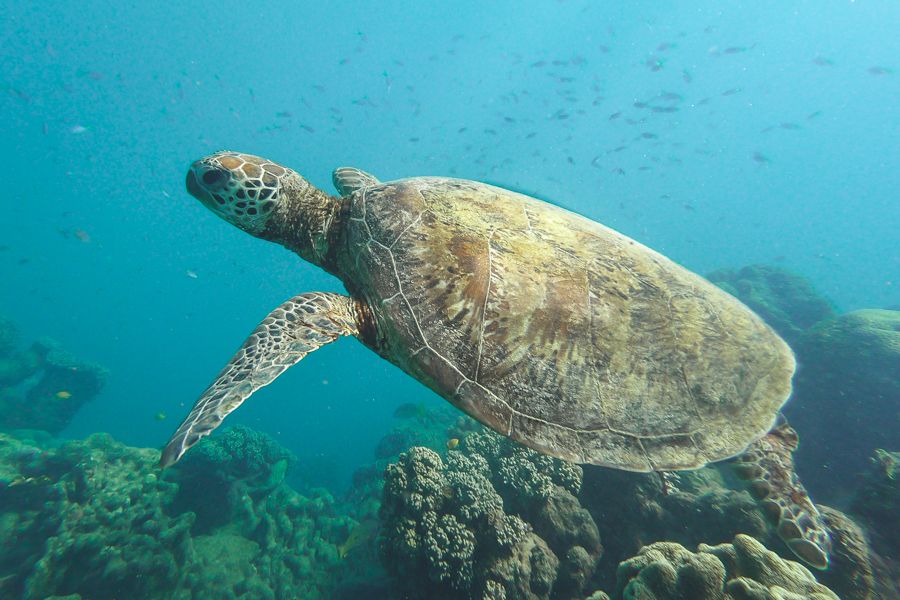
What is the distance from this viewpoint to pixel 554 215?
326cm

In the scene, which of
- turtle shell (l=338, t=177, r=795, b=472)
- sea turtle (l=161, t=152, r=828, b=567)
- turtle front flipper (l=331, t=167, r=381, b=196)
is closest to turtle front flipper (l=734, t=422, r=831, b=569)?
sea turtle (l=161, t=152, r=828, b=567)

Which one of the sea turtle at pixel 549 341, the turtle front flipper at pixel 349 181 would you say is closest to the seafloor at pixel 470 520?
the sea turtle at pixel 549 341

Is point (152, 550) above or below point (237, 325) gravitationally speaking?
above

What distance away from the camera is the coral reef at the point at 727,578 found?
2.09 m

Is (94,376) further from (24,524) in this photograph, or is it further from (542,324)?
(542,324)

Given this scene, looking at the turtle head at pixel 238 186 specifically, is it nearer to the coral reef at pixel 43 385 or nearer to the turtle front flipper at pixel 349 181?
the turtle front flipper at pixel 349 181

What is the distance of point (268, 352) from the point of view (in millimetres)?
2689

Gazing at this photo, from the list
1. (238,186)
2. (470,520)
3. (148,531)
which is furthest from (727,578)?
(148,531)

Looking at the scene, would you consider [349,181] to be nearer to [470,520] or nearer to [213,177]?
[213,177]

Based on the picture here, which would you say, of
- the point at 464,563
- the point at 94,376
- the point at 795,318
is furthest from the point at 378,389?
the point at 464,563

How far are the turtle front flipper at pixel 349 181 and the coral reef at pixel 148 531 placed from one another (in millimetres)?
5390

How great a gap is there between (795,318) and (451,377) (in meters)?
17.8

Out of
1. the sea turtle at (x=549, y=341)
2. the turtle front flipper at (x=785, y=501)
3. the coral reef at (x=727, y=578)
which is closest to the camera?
the coral reef at (x=727, y=578)

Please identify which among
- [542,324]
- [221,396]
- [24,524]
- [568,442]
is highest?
[542,324]
